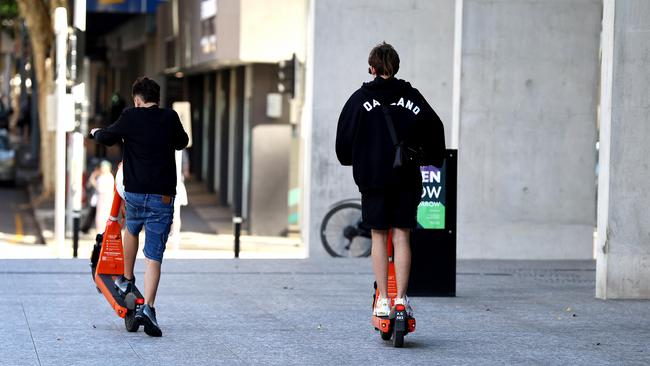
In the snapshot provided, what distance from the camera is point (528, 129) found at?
17141 millimetres

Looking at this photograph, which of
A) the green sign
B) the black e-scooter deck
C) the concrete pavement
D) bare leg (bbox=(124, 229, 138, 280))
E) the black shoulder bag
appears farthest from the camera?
the green sign

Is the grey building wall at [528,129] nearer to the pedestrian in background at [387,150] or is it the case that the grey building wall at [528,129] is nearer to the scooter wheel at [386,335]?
the pedestrian in background at [387,150]

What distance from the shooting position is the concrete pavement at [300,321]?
8.62 meters

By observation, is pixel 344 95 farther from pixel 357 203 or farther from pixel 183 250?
pixel 183 250

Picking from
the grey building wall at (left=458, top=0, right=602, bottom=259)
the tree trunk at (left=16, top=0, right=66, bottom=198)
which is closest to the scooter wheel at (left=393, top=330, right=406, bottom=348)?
the grey building wall at (left=458, top=0, right=602, bottom=259)

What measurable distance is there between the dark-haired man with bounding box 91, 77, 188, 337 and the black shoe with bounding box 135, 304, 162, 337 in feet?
0.39

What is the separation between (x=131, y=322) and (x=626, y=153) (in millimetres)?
4860

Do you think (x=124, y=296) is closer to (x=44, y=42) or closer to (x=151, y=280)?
(x=151, y=280)

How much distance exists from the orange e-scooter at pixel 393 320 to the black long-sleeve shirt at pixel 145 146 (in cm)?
153

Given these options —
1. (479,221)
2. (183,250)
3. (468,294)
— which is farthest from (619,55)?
(183,250)

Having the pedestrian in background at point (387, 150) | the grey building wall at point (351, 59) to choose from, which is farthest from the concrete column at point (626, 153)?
the grey building wall at point (351, 59)

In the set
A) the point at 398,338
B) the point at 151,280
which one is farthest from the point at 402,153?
the point at 151,280

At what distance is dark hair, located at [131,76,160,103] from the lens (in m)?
9.49

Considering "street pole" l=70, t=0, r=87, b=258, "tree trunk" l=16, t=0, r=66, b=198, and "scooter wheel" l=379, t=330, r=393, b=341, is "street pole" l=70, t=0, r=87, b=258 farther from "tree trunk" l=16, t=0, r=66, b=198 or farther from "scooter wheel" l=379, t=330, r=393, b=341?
"scooter wheel" l=379, t=330, r=393, b=341
